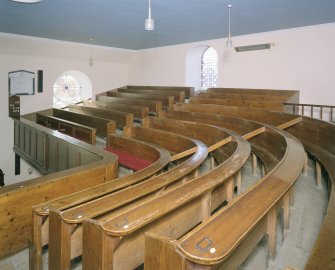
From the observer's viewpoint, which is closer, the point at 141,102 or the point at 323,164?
the point at 323,164

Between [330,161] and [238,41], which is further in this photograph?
[238,41]

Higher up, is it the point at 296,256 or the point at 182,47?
the point at 182,47

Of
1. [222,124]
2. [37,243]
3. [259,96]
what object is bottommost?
[37,243]

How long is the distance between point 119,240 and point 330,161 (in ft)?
7.03

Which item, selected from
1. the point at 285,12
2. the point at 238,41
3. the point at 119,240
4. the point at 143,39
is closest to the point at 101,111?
the point at 143,39

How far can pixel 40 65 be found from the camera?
8133 millimetres

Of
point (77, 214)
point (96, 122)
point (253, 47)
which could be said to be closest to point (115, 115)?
point (96, 122)

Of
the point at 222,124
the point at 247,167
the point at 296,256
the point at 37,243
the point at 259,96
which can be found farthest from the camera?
the point at 259,96

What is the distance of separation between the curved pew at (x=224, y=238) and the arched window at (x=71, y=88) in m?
8.58

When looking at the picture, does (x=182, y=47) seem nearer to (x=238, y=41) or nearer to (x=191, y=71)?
(x=191, y=71)

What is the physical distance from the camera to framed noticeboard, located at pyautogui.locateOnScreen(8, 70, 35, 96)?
7605mm

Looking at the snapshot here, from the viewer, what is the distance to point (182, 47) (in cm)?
841

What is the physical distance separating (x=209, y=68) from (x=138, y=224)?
785 centimetres

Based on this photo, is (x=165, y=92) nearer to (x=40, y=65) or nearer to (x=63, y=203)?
(x=40, y=65)
